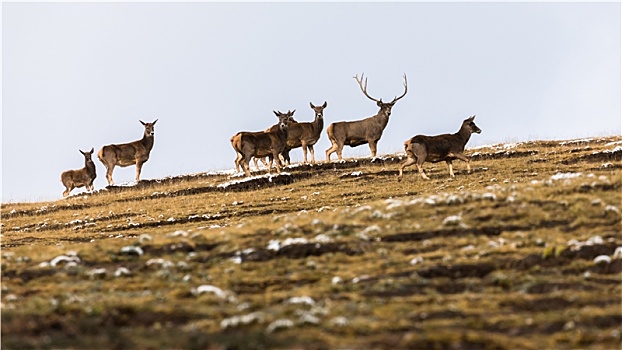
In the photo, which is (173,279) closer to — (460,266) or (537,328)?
(460,266)

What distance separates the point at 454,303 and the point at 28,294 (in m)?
7.32

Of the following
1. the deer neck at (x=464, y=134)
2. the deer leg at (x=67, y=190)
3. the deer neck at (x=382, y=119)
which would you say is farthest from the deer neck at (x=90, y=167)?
the deer neck at (x=464, y=134)

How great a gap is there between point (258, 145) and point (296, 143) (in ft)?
13.0

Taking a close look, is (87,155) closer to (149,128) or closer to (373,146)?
(149,128)

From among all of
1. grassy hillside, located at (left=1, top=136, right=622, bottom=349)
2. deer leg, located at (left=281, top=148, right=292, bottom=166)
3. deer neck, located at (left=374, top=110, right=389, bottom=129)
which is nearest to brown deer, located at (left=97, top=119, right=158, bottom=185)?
deer leg, located at (left=281, top=148, right=292, bottom=166)

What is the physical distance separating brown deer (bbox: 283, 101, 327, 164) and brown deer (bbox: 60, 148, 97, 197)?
1213cm

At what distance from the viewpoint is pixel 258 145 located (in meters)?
41.8

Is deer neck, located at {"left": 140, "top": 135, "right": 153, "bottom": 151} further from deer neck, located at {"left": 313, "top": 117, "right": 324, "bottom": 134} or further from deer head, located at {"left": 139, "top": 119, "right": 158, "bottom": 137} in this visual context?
deer neck, located at {"left": 313, "top": 117, "right": 324, "bottom": 134}

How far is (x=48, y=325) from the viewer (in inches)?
466

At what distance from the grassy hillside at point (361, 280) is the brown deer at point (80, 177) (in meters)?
31.5

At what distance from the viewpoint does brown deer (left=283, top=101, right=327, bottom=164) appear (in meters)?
44.8

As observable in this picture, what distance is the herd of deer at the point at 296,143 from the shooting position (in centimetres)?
3496

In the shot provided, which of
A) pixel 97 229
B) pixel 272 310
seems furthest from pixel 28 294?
pixel 97 229

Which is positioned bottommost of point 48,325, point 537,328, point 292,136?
point 537,328
